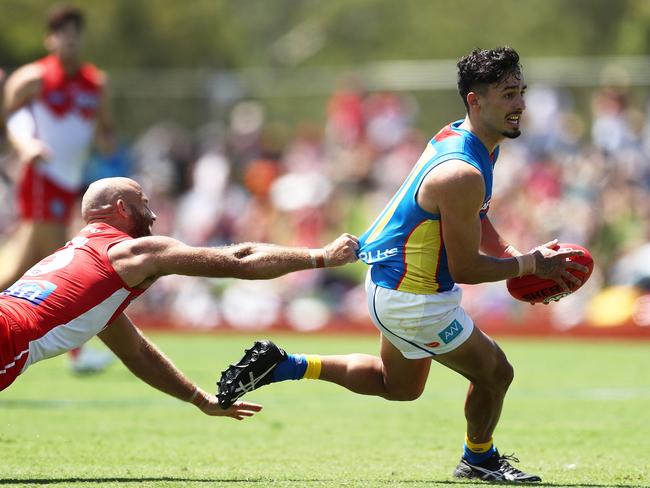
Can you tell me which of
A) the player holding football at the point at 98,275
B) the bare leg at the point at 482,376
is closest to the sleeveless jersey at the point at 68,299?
the player holding football at the point at 98,275

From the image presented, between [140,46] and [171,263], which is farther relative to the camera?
[140,46]

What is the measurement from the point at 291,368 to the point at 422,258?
1.00 meters

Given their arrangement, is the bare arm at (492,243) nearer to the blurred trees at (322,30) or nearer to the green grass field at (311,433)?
the green grass field at (311,433)

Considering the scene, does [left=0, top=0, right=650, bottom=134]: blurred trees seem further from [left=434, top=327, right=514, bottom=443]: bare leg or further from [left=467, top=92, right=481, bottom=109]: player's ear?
[left=434, top=327, right=514, bottom=443]: bare leg

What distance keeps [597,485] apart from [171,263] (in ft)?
8.33

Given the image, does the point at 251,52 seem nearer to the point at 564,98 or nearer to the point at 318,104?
the point at 318,104

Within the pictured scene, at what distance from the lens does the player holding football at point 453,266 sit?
6496 mm

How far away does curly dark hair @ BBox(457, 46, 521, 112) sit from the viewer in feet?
22.0

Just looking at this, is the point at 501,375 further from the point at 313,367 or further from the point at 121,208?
the point at 121,208

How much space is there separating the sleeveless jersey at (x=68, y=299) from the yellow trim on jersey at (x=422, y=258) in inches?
59.1

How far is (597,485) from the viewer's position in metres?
6.42

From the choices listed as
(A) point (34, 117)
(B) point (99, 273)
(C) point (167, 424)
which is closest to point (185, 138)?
(A) point (34, 117)

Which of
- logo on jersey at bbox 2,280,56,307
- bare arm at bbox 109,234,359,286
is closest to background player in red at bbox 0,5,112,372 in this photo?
logo on jersey at bbox 2,280,56,307

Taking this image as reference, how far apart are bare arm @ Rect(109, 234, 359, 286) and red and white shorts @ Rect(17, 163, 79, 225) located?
16.9 ft
